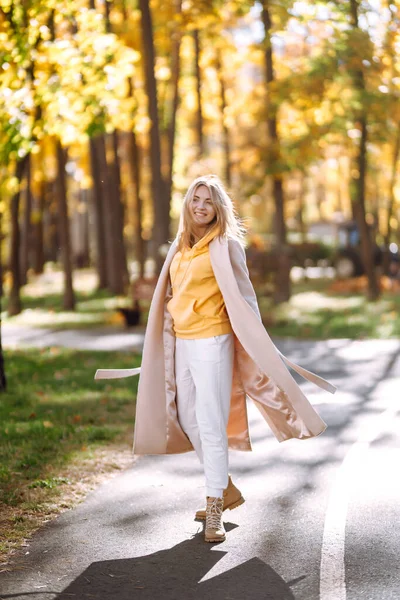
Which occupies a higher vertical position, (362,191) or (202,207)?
(362,191)

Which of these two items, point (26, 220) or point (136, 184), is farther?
→ point (26, 220)

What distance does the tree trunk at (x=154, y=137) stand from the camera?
1859 centimetres

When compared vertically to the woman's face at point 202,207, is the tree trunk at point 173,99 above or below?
above

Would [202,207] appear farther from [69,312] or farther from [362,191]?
[362,191]

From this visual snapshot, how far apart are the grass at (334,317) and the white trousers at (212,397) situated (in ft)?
37.1

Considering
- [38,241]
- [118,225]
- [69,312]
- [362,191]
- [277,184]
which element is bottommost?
[69,312]

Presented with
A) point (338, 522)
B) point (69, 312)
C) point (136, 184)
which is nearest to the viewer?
point (338, 522)

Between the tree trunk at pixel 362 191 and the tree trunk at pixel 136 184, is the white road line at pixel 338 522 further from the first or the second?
the tree trunk at pixel 136 184

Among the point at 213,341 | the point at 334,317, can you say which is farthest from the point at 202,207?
the point at 334,317

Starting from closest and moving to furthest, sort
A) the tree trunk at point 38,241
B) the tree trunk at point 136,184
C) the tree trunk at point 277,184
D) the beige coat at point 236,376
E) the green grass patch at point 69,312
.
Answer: the beige coat at point 236,376 → the green grass patch at point 69,312 → the tree trunk at point 277,184 → the tree trunk at point 136,184 → the tree trunk at point 38,241

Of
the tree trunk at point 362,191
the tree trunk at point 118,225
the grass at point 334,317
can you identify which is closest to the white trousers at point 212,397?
the grass at point 334,317

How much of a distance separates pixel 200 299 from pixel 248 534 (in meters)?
1.40

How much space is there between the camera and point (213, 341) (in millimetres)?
5617

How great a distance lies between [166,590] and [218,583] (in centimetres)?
27
